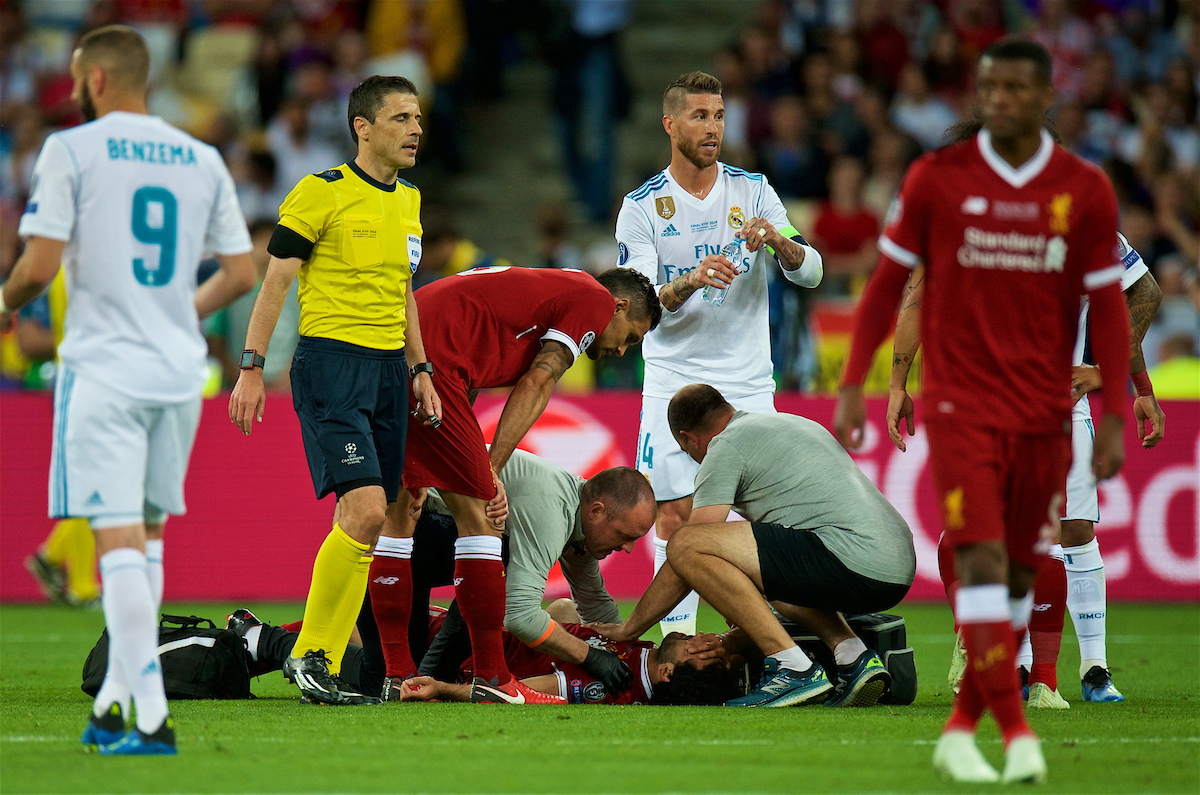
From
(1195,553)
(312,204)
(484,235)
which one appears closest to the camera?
(312,204)

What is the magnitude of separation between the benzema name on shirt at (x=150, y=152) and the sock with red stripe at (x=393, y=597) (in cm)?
223

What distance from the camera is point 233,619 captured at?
650 centimetres

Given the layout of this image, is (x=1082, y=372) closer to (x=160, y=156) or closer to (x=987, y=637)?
(x=987, y=637)

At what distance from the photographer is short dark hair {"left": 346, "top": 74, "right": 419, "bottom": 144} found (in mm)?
6035

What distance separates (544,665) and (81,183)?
9.95ft

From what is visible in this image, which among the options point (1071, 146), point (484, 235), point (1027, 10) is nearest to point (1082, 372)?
point (1071, 146)

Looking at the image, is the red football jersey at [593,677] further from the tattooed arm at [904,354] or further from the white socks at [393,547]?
the tattooed arm at [904,354]

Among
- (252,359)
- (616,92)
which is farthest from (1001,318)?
(616,92)

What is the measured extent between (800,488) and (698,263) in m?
1.61

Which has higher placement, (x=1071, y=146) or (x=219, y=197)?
(x=1071, y=146)

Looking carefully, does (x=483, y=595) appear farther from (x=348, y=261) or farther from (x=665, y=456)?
(x=665, y=456)

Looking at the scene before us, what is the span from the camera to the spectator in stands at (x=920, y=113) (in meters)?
15.2

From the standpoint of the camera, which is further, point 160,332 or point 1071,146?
point 1071,146

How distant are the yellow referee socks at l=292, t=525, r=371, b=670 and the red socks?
2853 millimetres
